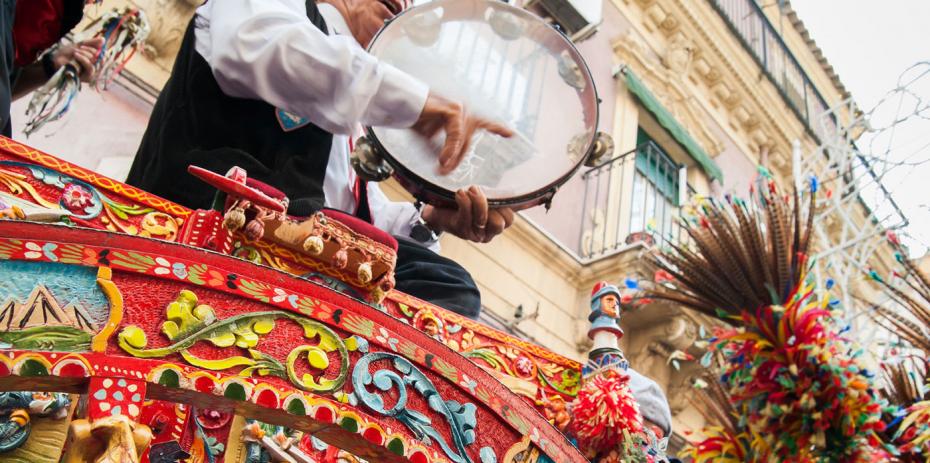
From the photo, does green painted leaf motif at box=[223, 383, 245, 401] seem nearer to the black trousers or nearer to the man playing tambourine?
the man playing tambourine

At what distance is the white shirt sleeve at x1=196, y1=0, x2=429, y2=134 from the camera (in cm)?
210

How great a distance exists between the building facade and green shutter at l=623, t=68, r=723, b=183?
0.04 feet

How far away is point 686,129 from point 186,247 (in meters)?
7.42

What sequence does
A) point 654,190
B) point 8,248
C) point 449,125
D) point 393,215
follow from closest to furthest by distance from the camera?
1. point 8,248
2. point 449,125
3. point 393,215
4. point 654,190

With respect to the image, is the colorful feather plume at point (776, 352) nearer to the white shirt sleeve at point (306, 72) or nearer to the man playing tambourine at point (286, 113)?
the man playing tambourine at point (286, 113)

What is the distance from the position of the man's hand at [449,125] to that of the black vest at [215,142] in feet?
0.88

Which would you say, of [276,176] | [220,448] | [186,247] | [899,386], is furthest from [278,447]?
[899,386]

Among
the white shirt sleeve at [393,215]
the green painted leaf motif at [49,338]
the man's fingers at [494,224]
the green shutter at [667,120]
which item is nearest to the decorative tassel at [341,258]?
the green painted leaf motif at [49,338]

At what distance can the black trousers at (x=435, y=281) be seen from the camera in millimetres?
2629

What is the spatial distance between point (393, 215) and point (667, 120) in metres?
5.40

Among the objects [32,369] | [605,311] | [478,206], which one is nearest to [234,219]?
[32,369]

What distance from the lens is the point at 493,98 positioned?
9.08 feet

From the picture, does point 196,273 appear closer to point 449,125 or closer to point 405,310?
point 405,310

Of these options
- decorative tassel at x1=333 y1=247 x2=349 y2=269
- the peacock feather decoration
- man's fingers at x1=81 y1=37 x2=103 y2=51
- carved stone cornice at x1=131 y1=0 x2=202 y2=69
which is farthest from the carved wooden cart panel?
carved stone cornice at x1=131 y1=0 x2=202 y2=69
